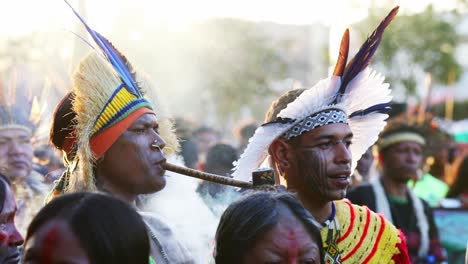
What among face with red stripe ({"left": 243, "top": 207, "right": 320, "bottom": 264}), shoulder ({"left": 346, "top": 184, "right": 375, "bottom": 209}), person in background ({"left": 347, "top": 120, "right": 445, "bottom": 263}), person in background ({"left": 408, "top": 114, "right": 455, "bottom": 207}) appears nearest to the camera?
face with red stripe ({"left": 243, "top": 207, "right": 320, "bottom": 264})

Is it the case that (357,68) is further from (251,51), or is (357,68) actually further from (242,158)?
(251,51)


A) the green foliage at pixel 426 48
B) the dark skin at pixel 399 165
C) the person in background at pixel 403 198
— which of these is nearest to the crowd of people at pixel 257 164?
the person in background at pixel 403 198

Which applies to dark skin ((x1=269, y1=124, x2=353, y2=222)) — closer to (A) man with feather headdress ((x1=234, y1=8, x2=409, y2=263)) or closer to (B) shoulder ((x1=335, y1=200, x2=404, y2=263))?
(A) man with feather headdress ((x1=234, y1=8, x2=409, y2=263))

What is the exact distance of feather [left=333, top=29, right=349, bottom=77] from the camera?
13.6 feet

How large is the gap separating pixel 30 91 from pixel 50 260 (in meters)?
3.92

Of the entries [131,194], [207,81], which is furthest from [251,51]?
[131,194]

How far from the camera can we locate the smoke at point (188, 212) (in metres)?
3.76

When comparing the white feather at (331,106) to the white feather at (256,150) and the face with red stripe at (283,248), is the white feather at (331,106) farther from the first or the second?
the face with red stripe at (283,248)

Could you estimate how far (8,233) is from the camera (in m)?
3.56

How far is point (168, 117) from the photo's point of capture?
4.08 m

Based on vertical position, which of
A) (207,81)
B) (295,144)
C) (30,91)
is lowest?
(207,81)

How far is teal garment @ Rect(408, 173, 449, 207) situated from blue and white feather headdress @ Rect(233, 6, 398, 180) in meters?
5.59

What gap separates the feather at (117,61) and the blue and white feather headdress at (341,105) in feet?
2.36

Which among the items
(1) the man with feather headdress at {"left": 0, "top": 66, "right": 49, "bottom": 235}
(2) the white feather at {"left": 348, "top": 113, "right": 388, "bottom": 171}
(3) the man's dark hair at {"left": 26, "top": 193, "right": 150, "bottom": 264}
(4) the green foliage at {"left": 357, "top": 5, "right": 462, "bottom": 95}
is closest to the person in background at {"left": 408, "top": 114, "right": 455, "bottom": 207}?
(1) the man with feather headdress at {"left": 0, "top": 66, "right": 49, "bottom": 235}
